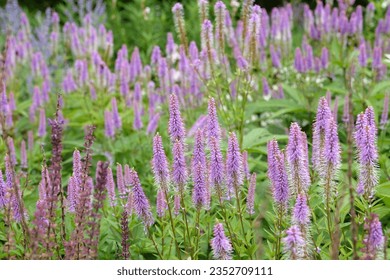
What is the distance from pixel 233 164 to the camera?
3.21m

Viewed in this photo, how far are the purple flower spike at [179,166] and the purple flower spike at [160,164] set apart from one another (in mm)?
43

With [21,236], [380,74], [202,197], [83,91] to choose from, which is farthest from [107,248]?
[380,74]

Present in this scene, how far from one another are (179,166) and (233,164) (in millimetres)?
255

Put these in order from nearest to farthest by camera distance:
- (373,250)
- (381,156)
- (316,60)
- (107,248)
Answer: (373,250) < (107,248) < (381,156) < (316,60)

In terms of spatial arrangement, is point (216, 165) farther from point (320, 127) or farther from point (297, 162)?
point (320, 127)

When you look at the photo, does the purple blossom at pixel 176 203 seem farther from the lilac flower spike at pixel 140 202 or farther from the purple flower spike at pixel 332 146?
the purple flower spike at pixel 332 146

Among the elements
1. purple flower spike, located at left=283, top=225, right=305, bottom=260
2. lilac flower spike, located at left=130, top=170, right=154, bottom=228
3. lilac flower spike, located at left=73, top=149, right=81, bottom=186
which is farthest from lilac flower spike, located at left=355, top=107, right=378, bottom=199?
lilac flower spike, located at left=73, top=149, right=81, bottom=186

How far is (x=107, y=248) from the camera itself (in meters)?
3.95

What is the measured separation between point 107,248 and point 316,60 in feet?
10.7

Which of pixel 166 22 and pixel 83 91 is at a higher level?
pixel 166 22

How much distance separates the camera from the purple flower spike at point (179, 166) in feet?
10.3

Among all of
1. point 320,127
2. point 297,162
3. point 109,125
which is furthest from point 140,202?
point 109,125
